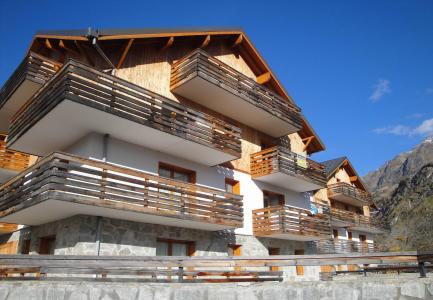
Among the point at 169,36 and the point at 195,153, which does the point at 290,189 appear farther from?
the point at 169,36

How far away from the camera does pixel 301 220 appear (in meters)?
19.6

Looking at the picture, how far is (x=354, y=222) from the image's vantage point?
31.0 meters

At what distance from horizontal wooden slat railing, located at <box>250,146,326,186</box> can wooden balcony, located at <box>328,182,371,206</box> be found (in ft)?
35.8

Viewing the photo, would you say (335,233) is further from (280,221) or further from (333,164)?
(280,221)

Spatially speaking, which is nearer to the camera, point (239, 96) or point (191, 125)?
point (191, 125)

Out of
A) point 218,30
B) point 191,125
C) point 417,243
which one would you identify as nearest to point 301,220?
point 191,125

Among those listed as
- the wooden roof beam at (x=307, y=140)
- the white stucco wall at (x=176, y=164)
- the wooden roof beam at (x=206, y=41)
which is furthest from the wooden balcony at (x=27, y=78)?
the wooden roof beam at (x=307, y=140)

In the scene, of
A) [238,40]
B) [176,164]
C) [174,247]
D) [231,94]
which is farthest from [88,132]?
[238,40]

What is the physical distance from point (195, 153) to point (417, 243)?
40643 mm

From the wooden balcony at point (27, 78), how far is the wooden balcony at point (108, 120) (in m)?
1.21

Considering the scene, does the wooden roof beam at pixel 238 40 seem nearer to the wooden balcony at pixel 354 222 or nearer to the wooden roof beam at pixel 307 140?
the wooden roof beam at pixel 307 140

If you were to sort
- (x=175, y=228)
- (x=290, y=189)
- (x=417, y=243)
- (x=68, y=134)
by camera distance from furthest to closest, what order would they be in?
(x=417, y=243) < (x=290, y=189) < (x=175, y=228) < (x=68, y=134)

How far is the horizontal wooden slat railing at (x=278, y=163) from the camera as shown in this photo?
63.1ft

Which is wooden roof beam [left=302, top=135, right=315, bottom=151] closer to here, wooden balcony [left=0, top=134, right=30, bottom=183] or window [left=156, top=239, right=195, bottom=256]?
window [left=156, top=239, right=195, bottom=256]
